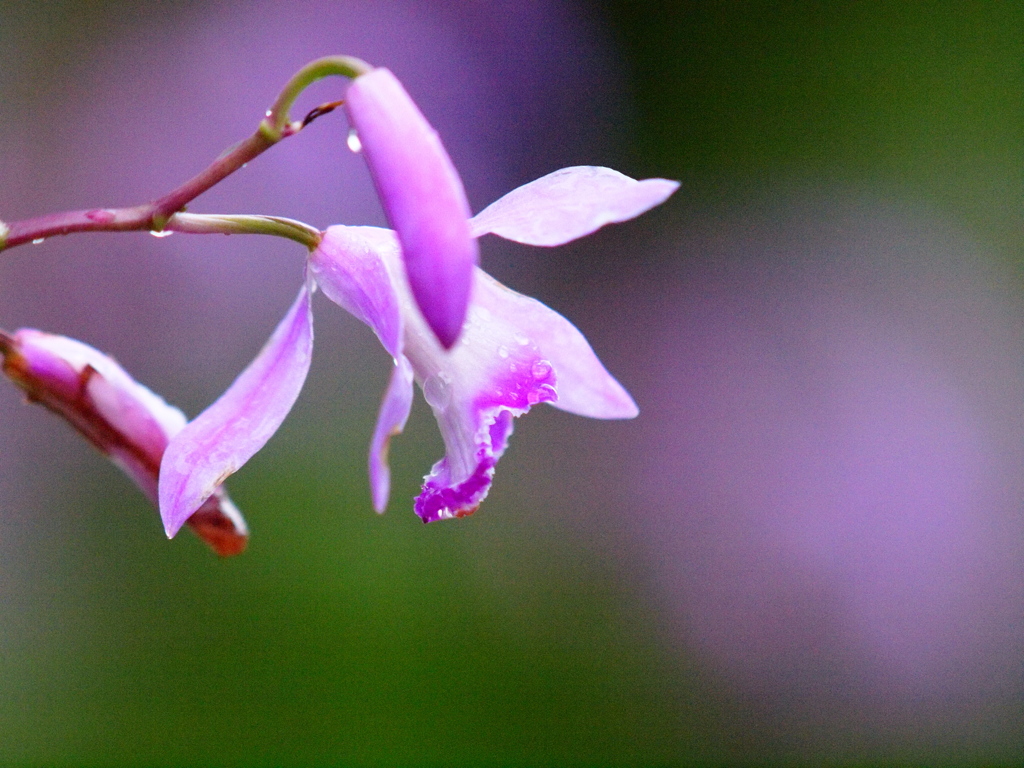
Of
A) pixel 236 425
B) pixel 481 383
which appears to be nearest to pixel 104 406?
pixel 236 425

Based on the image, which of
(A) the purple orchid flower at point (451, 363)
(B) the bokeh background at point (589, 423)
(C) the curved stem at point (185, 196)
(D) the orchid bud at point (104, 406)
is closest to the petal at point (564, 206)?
(A) the purple orchid flower at point (451, 363)

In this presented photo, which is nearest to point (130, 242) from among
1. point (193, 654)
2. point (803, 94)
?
point (193, 654)

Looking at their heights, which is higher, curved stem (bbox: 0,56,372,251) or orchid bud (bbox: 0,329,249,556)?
curved stem (bbox: 0,56,372,251)

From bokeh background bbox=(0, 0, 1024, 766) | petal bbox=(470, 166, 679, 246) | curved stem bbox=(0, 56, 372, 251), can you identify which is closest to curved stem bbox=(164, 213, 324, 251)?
curved stem bbox=(0, 56, 372, 251)

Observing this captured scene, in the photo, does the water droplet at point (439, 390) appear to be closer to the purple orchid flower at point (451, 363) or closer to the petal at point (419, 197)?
the purple orchid flower at point (451, 363)

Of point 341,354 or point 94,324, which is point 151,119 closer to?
point 94,324

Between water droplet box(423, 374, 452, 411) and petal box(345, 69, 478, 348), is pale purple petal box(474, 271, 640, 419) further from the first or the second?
petal box(345, 69, 478, 348)

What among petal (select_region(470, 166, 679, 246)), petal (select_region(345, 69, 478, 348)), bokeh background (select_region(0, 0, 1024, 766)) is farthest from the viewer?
bokeh background (select_region(0, 0, 1024, 766))
